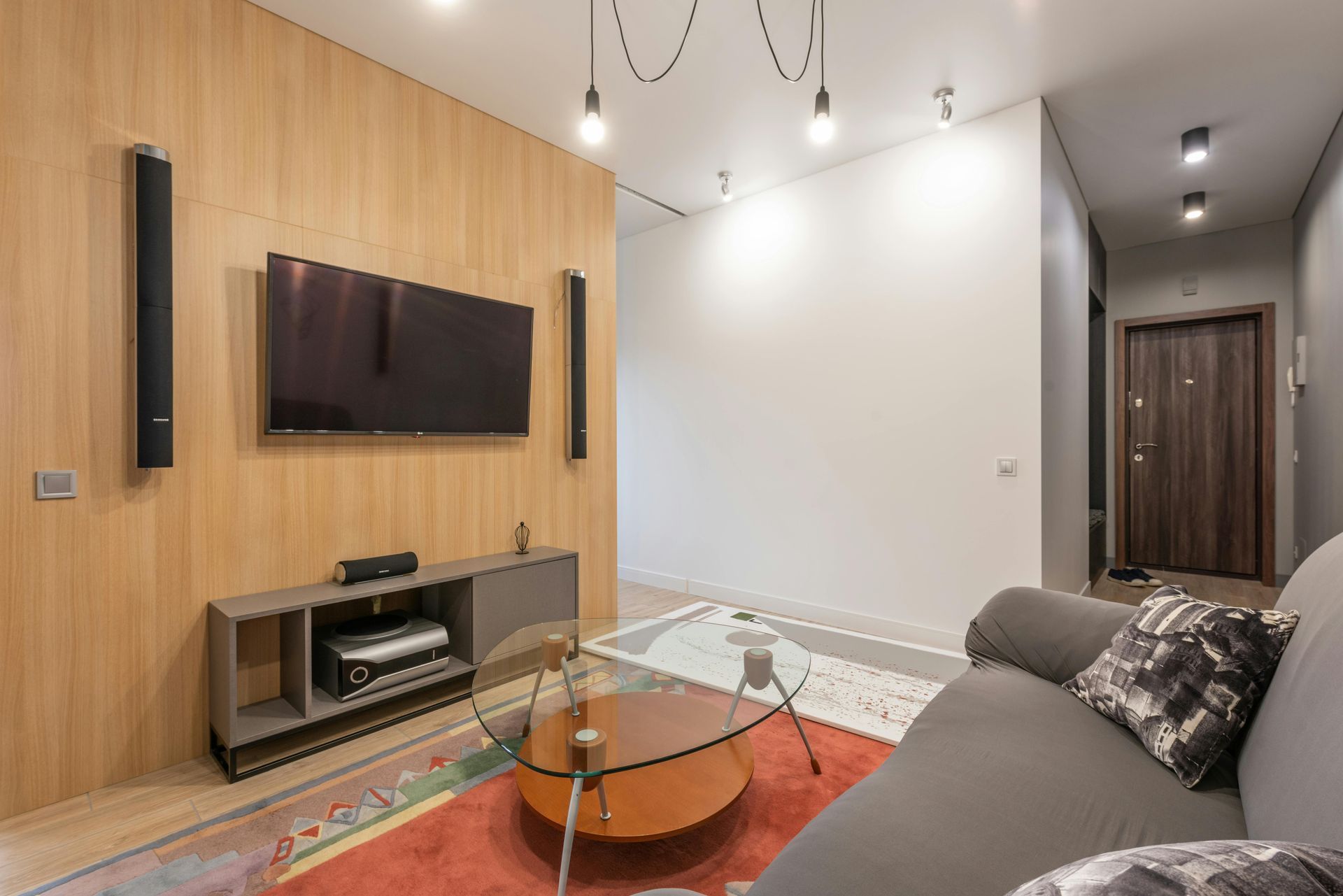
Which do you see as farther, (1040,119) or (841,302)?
(841,302)

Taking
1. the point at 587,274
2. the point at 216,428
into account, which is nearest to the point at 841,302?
the point at 587,274

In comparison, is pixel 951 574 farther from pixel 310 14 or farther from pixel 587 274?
pixel 310 14

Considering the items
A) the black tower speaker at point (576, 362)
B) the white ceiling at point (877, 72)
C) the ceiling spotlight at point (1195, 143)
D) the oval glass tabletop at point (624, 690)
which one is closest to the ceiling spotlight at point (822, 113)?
the white ceiling at point (877, 72)

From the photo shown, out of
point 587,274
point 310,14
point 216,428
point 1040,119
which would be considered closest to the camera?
point 216,428

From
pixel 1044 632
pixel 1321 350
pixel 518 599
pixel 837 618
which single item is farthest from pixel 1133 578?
pixel 518 599

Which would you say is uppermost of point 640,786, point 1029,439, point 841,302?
point 841,302

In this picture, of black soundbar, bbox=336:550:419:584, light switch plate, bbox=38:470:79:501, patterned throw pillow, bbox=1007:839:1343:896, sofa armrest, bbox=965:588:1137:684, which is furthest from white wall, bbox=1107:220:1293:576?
light switch plate, bbox=38:470:79:501

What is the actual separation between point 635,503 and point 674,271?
6.00 feet

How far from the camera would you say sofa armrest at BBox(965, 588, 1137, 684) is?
1.76 m

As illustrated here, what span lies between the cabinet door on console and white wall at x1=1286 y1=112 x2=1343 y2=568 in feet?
12.9

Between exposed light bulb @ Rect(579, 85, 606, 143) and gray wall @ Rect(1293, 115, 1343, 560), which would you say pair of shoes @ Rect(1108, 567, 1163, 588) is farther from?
exposed light bulb @ Rect(579, 85, 606, 143)

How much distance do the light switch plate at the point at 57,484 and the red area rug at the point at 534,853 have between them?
4.59 ft

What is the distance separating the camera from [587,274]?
3.76 meters

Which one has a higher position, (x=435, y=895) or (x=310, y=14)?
(x=310, y=14)
